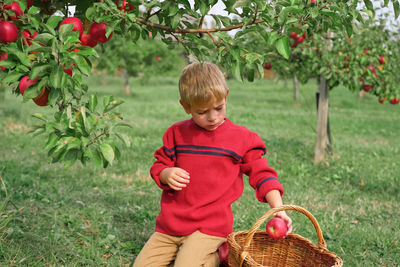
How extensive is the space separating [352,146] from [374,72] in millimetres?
2470

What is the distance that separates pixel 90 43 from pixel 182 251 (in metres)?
1.13

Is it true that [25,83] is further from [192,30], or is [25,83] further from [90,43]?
[192,30]

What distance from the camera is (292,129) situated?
9.43 metres

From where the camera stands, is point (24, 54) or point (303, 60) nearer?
point (24, 54)

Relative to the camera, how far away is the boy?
2223 mm

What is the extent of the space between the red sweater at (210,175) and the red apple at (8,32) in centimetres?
99

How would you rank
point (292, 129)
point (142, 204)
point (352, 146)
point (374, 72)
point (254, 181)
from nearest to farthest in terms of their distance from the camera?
point (254, 181) → point (142, 204) → point (374, 72) → point (352, 146) → point (292, 129)

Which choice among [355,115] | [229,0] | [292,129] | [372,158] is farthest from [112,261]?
[355,115]

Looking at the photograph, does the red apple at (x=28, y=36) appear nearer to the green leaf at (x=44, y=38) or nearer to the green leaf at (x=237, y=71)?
the green leaf at (x=44, y=38)

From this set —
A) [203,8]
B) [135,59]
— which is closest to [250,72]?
[203,8]

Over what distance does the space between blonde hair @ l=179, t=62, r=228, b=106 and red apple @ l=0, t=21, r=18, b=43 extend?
871 millimetres

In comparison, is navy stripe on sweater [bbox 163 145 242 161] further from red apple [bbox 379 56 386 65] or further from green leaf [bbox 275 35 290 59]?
red apple [bbox 379 56 386 65]

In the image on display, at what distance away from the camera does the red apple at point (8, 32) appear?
5.54 ft

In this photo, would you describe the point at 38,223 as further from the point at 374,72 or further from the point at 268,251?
the point at 374,72
